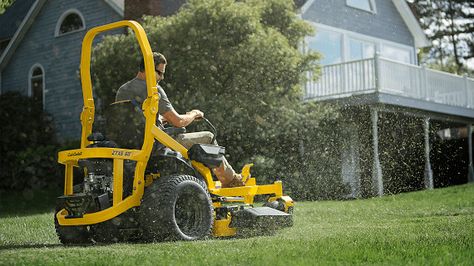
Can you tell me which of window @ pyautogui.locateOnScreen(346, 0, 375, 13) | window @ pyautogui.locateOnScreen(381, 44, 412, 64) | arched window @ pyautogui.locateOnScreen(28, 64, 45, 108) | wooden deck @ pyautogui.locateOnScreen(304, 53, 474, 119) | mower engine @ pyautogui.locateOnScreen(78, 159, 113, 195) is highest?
window @ pyautogui.locateOnScreen(346, 0, 375, 13)

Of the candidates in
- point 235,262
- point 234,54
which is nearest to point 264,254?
point 235,262

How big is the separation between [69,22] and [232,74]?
853 centimetres

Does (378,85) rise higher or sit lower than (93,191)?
higher

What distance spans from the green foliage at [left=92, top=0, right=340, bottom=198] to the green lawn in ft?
19.8

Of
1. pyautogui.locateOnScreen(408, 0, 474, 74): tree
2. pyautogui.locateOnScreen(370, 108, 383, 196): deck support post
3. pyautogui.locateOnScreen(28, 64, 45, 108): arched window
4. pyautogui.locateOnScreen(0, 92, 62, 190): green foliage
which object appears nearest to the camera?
pyautogui.locateOnScreen(370, 108, 383, 196): deck support post

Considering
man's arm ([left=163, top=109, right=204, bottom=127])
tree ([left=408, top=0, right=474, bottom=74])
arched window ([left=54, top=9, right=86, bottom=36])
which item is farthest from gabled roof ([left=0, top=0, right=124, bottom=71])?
tree ([left=408, top=0, right=474, bottom=74])

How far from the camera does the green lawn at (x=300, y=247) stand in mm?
5422

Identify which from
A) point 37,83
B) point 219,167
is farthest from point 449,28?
point 219,167

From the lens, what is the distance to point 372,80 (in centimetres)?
1817

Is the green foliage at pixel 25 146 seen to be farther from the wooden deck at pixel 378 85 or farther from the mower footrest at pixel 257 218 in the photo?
the mower footrest at pixel 257 218

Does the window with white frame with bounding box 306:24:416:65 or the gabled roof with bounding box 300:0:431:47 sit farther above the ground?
the gabled roof with bounding box 300:0:431:47

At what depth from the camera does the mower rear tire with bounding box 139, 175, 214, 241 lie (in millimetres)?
6781

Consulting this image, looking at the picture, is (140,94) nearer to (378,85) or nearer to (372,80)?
(378,85)

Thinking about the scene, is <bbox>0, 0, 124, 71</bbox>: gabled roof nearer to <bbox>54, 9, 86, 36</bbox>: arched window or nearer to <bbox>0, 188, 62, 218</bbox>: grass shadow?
<bbox>54, 9, 86, 36</bbox>: arched window
